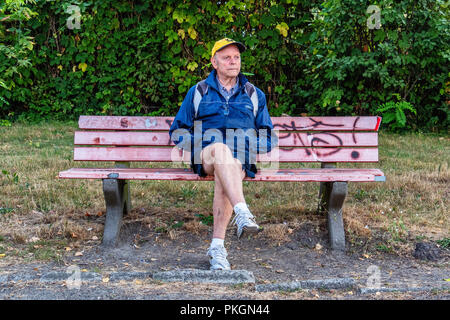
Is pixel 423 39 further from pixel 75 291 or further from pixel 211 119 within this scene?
pixel 75 291

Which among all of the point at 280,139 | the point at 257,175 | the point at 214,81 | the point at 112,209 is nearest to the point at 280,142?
the point at 280,139

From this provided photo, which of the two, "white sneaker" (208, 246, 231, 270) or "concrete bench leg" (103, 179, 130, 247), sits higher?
"concrete bench leg" (103, 179, 130, 247)

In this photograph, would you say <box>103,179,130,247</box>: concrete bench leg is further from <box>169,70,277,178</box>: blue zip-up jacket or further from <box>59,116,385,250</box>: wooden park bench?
<box>169,70,277,178</box>: blue zip-up jacket

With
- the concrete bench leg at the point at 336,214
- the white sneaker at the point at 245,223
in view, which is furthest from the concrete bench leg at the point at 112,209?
the concrete bench leg at the point at 336,214

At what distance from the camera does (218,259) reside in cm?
378

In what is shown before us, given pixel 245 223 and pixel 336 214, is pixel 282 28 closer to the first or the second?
pixel 336 214

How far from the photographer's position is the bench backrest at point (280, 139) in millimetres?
4617

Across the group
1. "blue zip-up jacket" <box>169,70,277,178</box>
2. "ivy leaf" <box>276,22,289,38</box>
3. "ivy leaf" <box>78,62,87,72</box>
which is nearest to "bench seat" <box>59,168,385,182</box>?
"blue zip-up jacket" <box>169,70,277,178</box>

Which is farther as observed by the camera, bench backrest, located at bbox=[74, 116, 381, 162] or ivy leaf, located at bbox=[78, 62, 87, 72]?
ivy leaf, located at bbox=[78, 62, 87, 72]

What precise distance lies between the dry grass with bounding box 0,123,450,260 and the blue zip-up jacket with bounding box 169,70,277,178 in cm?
76

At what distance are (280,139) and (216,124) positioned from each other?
749 millimetres

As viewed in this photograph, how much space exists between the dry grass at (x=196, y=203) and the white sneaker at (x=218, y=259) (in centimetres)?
70

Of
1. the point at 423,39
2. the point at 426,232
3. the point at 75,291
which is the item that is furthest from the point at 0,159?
the point at 423,39

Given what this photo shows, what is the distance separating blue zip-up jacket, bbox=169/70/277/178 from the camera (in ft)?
13.6
